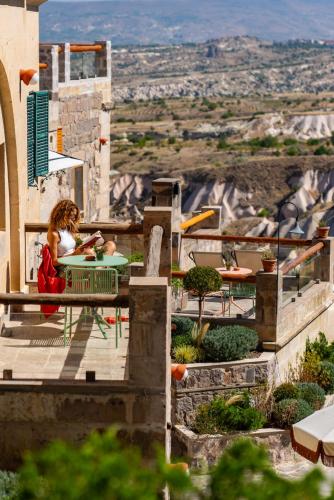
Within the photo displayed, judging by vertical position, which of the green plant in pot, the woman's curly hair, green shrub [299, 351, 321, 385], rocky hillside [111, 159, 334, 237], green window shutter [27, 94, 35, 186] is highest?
green window shutter [27, 94, 35, 186]

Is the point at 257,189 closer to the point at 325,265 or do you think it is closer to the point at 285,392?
the point at 325,265

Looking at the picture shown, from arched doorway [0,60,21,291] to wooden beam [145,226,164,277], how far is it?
1.49 metres

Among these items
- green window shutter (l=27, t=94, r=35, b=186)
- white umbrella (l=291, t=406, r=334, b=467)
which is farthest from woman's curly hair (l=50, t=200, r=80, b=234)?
white umbrella (l=291, t=406, r=334, b=467)

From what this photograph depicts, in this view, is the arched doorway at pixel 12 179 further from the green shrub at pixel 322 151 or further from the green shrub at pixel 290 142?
the green shrub at pixel 290 142

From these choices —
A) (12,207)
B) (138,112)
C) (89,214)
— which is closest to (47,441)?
(12,207)

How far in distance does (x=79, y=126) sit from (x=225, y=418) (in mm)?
10735

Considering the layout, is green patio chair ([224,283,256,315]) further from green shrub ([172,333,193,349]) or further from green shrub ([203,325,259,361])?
green shrub ([172,333,193,349])

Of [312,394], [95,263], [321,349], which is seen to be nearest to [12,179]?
[95,263]

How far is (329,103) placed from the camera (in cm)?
14300

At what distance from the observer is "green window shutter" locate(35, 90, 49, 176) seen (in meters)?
14.8

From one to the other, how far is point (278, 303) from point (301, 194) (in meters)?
64.0

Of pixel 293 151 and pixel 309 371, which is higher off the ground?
pixel 309 371

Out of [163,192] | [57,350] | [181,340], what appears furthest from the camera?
[163,192]

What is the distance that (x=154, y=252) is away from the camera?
393 inches
